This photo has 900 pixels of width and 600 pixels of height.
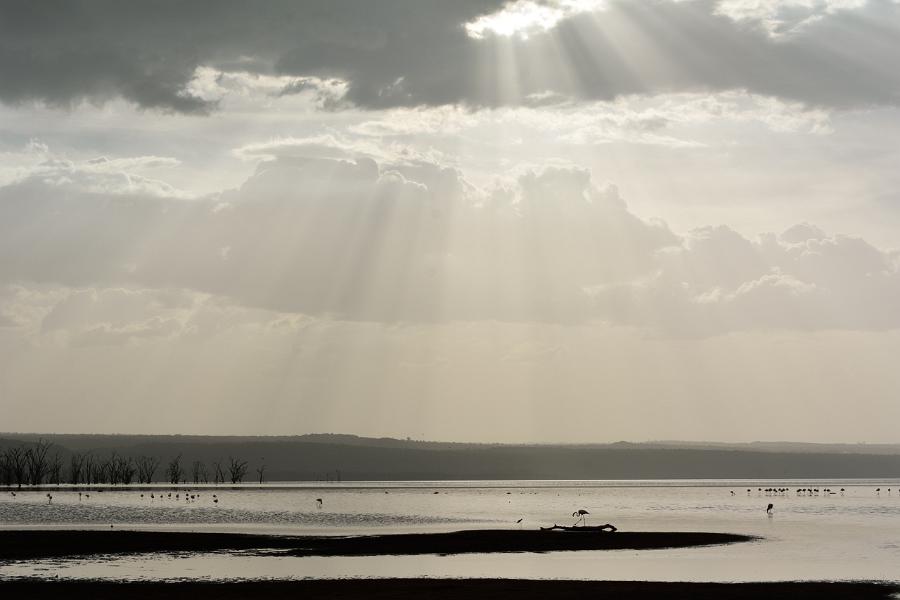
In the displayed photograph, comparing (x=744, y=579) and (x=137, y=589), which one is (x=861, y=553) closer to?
(x=744, y=579)

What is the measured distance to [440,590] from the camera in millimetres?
55750

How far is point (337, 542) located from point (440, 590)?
36.1 m

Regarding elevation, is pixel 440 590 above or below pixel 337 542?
below

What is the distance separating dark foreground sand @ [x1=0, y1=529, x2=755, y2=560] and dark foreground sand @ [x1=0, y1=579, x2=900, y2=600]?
19.7m

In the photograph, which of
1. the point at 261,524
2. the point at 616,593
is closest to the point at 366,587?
the point at 616,593

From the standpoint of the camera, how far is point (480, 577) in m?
62.8

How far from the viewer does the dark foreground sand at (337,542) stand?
266 feet

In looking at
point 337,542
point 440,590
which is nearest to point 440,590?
point 440,590

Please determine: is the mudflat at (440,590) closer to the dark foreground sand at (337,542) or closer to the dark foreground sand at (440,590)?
the dark foreground sand at (440,590)

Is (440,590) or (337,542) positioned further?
(337,542)

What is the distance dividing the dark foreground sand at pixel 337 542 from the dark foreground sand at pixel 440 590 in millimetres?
19741

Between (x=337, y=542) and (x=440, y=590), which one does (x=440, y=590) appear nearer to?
(x=440, y=590)

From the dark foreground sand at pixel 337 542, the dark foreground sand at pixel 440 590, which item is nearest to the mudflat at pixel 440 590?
the dark foreground sand at pixel 440 590

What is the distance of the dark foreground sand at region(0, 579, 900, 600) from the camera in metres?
53.5
